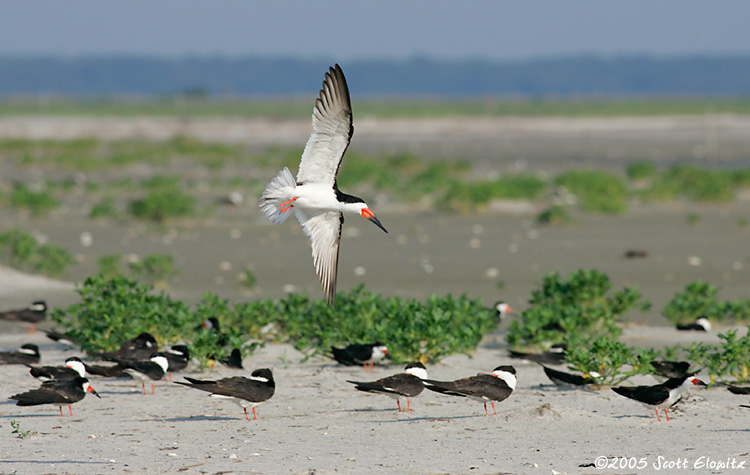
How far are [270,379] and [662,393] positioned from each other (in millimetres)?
2958

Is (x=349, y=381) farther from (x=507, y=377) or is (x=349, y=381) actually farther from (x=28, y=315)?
(x=28, y=315)

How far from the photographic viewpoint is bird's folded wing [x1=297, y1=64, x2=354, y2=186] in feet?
25.9

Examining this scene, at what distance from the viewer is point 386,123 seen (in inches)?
3863

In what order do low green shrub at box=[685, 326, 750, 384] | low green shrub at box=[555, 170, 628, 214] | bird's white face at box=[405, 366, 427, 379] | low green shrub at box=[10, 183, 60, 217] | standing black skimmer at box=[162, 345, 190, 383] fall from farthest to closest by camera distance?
low green shrub at box=[555, 170, 628, 214]
low green shrub at box=[10, 183, 60, 217]
standing black skimmer at box=[162, 345, 190, 383]
low green shrub at box=[685, 326, 750, 384]
bird's white face at box=[405, 366, 427, 379]

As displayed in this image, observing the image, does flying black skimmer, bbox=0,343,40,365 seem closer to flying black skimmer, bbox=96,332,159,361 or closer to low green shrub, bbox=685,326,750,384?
flying black skimmer, bbox=96,332,159,361

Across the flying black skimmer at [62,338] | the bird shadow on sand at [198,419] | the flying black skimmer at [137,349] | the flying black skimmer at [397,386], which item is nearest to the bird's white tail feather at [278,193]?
the flying black skimmer at [397,386]

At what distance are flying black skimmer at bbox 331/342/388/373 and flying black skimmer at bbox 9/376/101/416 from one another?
8.17 feet

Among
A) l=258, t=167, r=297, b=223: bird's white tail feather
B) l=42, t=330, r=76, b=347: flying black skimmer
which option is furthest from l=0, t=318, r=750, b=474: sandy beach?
l=258, t=167, r=297, b=223: bird's white tail feather

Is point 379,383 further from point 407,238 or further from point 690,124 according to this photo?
point 690,124

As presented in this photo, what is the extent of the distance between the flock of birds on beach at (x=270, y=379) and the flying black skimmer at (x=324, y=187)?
987mm

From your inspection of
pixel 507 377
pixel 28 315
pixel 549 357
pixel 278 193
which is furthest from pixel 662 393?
pixel 28 315

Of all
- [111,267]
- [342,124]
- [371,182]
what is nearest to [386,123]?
[371,182]

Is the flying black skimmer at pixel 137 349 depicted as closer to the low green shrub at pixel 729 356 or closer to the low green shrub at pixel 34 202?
the low green shrub at pixel 729 356

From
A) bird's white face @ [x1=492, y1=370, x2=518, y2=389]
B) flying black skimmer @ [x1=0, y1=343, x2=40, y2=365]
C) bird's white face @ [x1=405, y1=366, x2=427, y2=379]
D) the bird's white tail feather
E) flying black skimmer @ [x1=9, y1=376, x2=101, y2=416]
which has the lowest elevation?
flying black skimmer @ [x1=0, y1=343, x2=40, y2=365]
